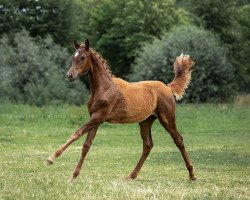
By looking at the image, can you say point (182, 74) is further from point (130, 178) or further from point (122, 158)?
point (122, 158)

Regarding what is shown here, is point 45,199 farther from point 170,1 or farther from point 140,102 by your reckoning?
point 170,1

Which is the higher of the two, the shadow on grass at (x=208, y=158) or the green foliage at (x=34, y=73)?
the shadow on grass at (x=208, y=158)

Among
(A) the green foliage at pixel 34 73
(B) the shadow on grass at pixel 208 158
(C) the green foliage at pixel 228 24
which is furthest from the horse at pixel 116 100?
(C) the green foliage at pixel 228 24

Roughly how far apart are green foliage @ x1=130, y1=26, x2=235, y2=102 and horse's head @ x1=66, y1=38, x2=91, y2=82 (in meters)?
36.8

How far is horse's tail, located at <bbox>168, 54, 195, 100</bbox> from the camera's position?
1598 centimetres

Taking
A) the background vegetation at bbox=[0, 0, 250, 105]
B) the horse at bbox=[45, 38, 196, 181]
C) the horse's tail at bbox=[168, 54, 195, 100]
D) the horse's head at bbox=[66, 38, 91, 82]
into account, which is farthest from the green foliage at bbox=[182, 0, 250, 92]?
the horse's head at bbox=[66, 38, 91, 82]

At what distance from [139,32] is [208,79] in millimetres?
11320

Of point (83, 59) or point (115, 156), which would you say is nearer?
point (83, 59)

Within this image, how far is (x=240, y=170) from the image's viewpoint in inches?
693

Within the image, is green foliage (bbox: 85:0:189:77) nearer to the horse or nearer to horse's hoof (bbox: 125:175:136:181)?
the horse

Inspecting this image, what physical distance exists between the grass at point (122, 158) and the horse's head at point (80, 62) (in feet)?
6.31

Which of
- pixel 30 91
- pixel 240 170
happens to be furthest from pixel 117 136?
pixel 30 91

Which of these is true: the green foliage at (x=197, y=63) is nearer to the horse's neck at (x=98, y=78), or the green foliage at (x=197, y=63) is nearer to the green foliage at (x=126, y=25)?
the green foliage at (x=126, y=25)

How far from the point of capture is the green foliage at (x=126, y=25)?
197ft
